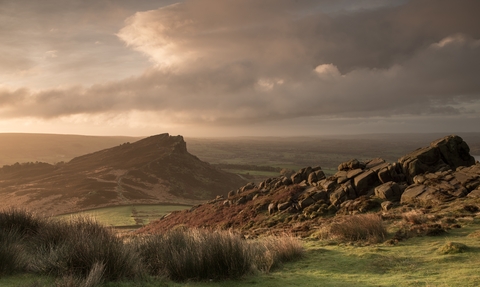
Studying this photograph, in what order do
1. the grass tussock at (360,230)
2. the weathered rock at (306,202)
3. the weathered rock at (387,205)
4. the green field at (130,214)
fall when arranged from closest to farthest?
the grass tussock at (360,230), the weathered rock at (387,205), the weathered rock at (306,202), the green field at (130,214)

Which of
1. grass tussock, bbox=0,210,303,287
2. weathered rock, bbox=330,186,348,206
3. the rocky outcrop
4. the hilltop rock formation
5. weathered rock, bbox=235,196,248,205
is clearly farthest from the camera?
weathered rock, bbox=235,196,248,205

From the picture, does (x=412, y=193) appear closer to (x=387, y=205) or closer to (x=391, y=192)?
(x=391, y=192)

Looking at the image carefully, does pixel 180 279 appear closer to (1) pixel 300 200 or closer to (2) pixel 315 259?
(2) pixel 315 259

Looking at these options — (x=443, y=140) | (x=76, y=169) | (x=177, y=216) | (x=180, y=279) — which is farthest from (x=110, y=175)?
(x=180, y=279)

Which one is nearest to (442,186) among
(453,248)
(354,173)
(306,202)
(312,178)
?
(354,173)

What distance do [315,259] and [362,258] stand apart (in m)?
2.05

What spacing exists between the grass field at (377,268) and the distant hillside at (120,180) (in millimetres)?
74676

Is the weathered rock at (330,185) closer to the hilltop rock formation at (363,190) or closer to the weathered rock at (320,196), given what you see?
the hilltop rock formation at (363,190)

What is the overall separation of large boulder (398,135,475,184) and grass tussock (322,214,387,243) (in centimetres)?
1643

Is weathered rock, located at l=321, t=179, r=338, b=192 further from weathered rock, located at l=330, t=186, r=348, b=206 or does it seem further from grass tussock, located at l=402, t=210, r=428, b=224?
grass tussock, located at l=402, t=210, r=428, b=224

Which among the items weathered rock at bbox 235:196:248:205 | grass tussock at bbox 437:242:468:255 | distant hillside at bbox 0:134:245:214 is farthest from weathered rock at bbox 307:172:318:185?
distant hillside at bbox 0:134:245:214

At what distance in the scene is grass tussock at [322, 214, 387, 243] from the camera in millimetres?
17000

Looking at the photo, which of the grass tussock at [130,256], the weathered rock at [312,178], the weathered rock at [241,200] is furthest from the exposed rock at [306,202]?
the grass tussock at [130,256]

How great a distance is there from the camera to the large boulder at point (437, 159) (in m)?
32.1
